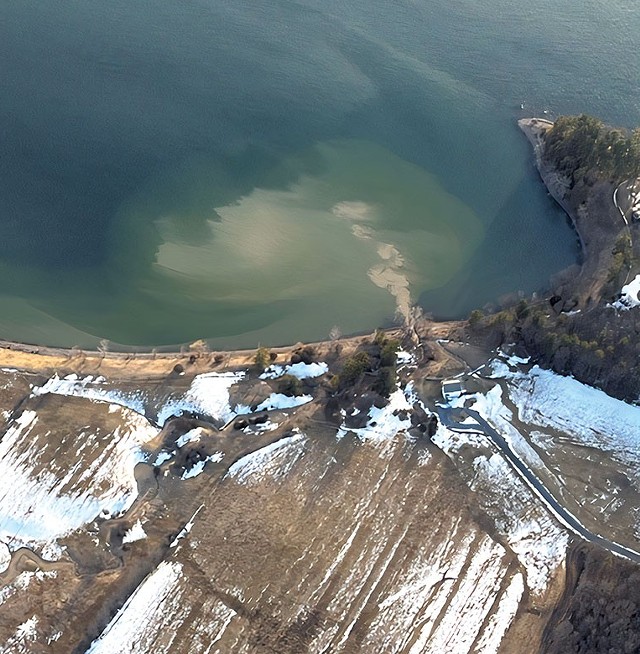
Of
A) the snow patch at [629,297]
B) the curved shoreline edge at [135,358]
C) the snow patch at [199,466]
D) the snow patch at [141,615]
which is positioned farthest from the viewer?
the snow patch at [629,297]

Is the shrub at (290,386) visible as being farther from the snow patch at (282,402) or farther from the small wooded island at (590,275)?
the small wooded island at (590,275)

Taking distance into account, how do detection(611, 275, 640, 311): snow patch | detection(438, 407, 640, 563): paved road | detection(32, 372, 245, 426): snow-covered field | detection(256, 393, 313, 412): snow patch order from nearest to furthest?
detection(438, 407, 640, 563): paved road, detection(32, 372, 245, 426): snow-covered field, detection(256, 393, 313, 412): snow patch, detection(611, 275, 640, 311): snow patch

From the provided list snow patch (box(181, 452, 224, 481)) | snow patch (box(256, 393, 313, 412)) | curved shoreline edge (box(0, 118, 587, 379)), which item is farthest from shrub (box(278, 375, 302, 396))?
snow patch (box(181, 452, 224, 481))

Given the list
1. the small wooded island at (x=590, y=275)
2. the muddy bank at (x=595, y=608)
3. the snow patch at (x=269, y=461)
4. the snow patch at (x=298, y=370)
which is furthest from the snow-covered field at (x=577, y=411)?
the snow patch at (x=269, y=461)

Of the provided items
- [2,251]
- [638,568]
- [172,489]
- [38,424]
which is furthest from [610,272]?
[2,251]

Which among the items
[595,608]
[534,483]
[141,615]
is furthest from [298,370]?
[595,608]

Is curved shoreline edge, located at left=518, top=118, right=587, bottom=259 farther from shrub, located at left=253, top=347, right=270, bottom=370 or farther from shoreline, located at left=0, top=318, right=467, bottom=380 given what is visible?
shrub, located at left=253, top=347, right=270, bottom=370

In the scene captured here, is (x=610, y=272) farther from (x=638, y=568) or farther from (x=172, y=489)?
(x=172, y=489)
